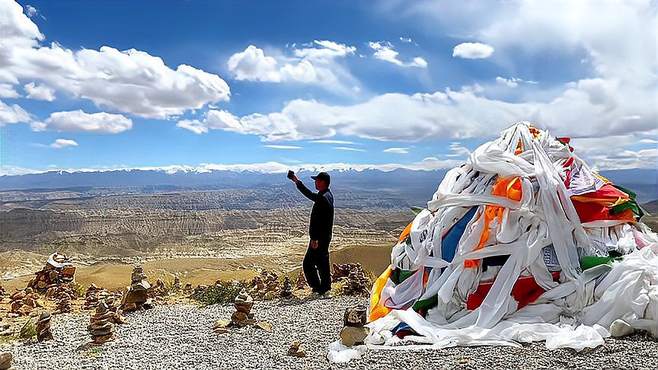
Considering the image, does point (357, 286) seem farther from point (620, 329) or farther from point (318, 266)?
point (620, 329)

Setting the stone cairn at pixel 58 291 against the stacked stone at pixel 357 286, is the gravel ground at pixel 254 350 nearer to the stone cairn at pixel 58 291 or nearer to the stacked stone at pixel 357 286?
the stacked stone at pixel 357 286

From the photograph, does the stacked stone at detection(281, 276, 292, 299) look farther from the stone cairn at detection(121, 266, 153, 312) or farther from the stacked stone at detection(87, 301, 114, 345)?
the stacked stone at detection(87, 301, 114, 345)

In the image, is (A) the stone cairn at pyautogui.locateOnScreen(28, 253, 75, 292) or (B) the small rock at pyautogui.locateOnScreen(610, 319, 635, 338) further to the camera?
(A) the stone cairn at pyautogui.locateOnScreen(28, 253, 75, 292)

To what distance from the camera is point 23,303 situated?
37.5 ft

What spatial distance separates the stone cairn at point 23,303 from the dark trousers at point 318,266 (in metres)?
5.15

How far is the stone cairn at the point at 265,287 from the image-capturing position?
12.0 m

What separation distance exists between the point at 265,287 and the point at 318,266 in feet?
5.37

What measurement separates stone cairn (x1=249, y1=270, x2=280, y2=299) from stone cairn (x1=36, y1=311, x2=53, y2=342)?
413 centimetres

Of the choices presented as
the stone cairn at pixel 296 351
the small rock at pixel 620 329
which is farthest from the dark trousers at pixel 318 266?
the small rock at pixel 620 329

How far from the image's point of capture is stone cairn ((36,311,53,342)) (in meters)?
8.73

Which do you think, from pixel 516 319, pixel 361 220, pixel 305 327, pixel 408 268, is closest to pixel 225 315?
pixel 305 327

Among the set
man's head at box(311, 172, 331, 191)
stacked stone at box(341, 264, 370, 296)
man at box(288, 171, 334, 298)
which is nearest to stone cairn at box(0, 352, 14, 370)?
man at box(288, 171, 334, 298)

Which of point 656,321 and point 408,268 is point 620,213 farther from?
point 408,268

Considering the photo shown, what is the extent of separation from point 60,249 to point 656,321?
4717 centimetres
